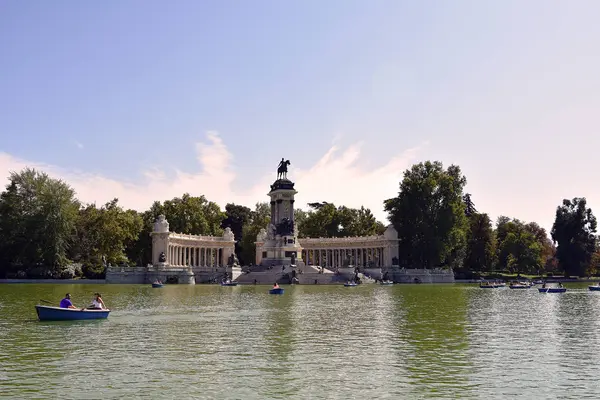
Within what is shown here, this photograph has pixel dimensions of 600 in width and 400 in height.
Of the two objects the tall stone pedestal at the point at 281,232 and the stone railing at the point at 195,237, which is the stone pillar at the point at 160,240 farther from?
the tall stone pedestal at the point at 281,232

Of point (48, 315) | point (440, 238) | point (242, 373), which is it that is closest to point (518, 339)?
point (242, 373)

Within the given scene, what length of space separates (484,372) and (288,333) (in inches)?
412

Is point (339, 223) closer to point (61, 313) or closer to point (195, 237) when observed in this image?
point (195, 237)

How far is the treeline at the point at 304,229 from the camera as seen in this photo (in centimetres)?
8544

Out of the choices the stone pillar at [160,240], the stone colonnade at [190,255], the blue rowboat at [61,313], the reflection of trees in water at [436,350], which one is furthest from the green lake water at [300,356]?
the stone colonnade at [190,255]

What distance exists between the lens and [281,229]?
96.1 meters

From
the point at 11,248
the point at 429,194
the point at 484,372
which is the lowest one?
the point at 484,372

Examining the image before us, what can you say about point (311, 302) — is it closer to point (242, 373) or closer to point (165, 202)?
point (242, 373)

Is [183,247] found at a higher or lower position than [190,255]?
higher

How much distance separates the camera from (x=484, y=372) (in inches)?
745

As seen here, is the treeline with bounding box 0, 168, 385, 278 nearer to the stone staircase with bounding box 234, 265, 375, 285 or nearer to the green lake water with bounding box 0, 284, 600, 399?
the stone staircase with bounding box 234, 265, 375, 285

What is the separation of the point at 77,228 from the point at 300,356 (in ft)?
266

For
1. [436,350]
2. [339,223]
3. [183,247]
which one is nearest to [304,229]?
[339,223]

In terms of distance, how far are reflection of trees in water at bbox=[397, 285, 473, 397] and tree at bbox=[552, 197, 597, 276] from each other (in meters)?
78.8
